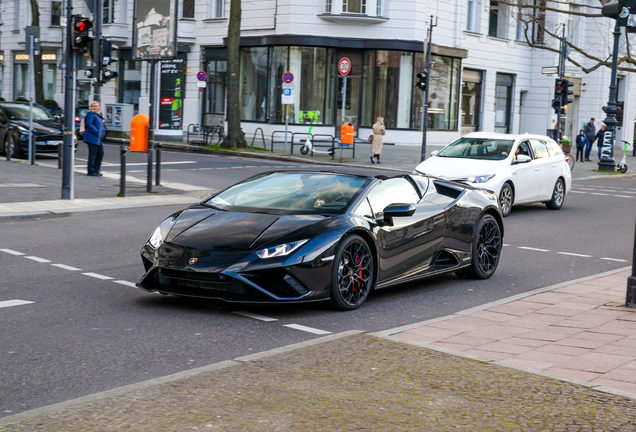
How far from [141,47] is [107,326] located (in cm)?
1356

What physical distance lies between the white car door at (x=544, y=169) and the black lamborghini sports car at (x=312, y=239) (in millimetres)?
8845

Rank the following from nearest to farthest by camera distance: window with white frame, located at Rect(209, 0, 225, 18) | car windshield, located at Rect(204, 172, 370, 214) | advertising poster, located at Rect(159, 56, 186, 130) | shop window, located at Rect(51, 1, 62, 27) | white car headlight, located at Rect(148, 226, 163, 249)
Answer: white car headlight, located at Rect(148, 226, 163, 249) → car windshield, located at Rect(204, 172, 370, 214) → advertising poster, located at Rect(159, 56, 186, 130) → window with white frame, located at Rect(209, 0, 225, 18) → shop window, located at Rect(51, 1, 62, 27)

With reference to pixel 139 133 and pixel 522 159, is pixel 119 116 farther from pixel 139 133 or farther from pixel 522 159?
pixel 522 159

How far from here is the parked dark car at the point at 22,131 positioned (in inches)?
1016

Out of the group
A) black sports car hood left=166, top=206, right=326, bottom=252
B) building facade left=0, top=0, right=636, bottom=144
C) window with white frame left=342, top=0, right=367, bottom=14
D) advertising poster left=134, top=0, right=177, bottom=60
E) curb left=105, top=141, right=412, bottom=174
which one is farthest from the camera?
building facade left=0, top=0, right=636, bottom=144

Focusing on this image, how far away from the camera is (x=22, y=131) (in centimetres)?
2577

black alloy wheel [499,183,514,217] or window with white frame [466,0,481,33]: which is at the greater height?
window with white frame [466,0,481,33]

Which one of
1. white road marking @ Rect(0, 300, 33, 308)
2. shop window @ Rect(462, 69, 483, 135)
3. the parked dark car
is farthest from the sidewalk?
shop window @ Rect(462, 69, 483, 135)

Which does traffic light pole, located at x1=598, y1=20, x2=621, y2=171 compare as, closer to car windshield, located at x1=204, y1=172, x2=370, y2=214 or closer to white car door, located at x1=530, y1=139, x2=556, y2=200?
white car door, located at x1=530, y1=139, x2=556, y2=200

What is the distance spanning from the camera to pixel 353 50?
40406 millimetres

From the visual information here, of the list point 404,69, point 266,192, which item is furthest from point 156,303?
point 404,69

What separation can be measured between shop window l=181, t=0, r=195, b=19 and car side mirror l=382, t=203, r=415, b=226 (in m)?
38.6

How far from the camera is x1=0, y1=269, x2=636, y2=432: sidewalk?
14.8 ft

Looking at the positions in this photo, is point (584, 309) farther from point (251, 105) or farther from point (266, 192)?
point (251, 105)
